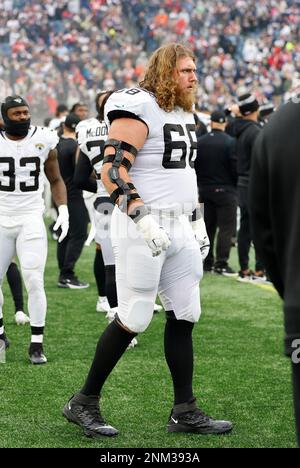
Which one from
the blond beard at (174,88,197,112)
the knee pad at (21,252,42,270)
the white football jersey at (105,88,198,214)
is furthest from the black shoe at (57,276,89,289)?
the blond beard at (174,88,197,112)

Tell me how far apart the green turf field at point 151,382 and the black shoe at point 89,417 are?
48mm

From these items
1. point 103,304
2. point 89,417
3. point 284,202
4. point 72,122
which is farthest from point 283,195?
point 72,122

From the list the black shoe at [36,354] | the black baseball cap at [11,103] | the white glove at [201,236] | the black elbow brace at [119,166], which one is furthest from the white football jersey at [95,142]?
the black elbow brace at [119,166]

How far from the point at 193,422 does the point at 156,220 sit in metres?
0.99

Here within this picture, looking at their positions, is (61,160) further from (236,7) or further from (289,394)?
(236,7)

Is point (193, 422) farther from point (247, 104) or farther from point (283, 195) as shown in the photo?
point (247, 104)

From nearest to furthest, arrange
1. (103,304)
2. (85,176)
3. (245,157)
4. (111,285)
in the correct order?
(111,285) → (85,176) → (103,304) → (245,157)

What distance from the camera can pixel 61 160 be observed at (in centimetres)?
962

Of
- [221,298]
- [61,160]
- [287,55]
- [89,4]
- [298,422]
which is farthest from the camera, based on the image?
[89,4]

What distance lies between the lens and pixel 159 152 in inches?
164

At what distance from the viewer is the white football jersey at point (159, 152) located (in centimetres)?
407

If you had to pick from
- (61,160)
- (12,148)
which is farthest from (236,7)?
(12,148)

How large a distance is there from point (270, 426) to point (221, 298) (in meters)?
4.29

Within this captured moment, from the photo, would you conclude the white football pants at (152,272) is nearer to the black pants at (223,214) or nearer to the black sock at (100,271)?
the black sock at (100,271)
